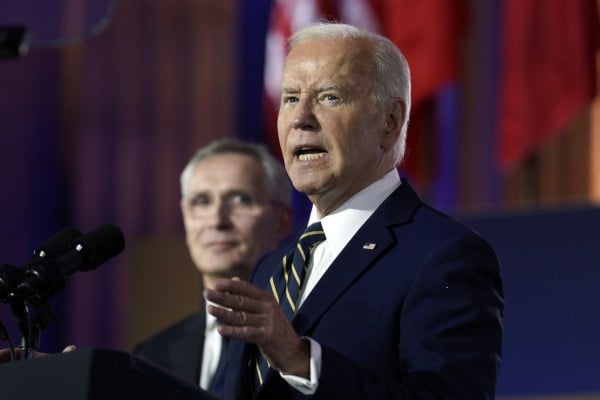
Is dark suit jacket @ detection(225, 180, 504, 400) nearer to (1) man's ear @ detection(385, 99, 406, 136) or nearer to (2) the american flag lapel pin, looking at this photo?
(2) the american flag lapel pin

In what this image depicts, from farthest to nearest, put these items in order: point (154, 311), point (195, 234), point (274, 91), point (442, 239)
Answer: point (274, 91), point (154, 311), point (195, 234), point (442, 239)

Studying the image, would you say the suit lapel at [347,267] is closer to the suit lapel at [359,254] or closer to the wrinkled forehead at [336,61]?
the suit lapel at [359,254]

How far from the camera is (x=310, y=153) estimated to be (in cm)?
216

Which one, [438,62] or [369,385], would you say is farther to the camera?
[438,62]

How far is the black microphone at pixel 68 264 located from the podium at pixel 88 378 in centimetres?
21

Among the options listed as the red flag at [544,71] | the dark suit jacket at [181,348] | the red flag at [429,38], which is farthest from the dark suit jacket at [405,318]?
the red flag at [429,38]

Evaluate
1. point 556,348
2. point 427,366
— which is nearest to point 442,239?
point 427,366

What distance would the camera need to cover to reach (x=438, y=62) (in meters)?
5.63

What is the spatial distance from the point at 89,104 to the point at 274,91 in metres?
1.04

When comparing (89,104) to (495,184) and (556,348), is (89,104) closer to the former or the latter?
(495,184)

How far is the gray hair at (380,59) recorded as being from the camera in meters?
2.20

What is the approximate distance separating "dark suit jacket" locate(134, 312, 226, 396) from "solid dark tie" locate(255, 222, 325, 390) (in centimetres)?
134

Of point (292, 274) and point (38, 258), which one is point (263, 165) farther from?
point (38, 258)

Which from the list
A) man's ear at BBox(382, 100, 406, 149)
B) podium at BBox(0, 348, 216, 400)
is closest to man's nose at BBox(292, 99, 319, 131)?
man's ear at BBox(382, 100, 406, 149)
